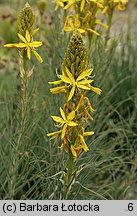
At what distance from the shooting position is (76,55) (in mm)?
1974

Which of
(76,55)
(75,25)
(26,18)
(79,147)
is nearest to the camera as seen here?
(76,55)

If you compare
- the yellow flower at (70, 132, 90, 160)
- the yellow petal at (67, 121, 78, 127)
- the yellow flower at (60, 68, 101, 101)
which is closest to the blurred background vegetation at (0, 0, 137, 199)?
the yellow flower at (70, 132, 90, 160)

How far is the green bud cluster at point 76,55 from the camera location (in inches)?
77.6

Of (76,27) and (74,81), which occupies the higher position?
(76,27)

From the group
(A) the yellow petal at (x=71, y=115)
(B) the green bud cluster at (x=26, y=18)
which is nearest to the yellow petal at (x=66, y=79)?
(A) the yellow petal at (x=71, y=115)

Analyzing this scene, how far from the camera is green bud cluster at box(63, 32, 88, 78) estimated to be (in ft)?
6.46

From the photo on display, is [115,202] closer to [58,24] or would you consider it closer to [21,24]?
[21,24]

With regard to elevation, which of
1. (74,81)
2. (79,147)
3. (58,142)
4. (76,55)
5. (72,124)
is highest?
(76,55)

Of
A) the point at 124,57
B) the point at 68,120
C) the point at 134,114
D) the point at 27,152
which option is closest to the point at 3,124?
the point at 27,152

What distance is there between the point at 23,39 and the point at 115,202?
4.12 ft

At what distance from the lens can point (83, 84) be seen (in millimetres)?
2018

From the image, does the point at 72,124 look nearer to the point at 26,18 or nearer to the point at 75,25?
the point at 26,18

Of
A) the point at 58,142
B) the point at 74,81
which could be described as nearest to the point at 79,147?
the point at 74,81

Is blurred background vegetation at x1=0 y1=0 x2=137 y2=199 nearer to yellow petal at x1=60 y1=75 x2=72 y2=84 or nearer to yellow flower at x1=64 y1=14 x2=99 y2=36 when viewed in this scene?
yellow flower at x1=64 y1=14 x2=99 y2=36
